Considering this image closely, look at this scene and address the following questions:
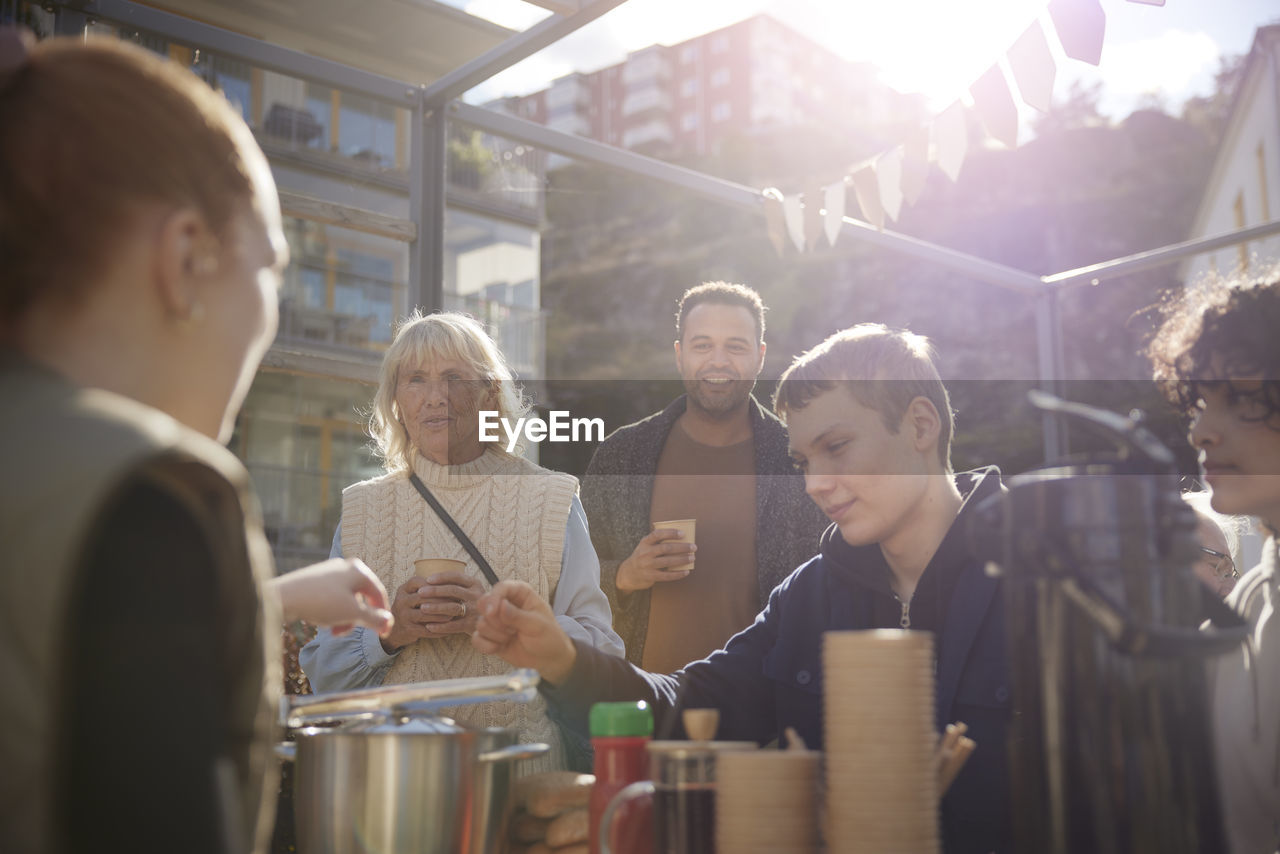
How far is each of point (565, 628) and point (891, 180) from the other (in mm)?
1893

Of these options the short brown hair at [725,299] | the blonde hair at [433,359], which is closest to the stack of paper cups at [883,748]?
the blonde hair at [433,359]

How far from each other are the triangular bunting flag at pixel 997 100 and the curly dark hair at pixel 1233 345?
108cm

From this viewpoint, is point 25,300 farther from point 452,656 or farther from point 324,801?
point 452,656

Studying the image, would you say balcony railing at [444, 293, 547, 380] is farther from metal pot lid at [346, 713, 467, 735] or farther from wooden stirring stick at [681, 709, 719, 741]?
wooden stirring stick at [681, 709, 719, 741]

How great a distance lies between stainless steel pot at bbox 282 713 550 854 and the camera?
1.11 m

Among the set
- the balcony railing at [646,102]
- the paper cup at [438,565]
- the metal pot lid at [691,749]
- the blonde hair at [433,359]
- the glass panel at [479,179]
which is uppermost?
the balcony railing at [646,102]

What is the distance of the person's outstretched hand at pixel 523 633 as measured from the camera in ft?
4.68

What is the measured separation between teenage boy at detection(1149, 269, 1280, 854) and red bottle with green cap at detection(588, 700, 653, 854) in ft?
2.48

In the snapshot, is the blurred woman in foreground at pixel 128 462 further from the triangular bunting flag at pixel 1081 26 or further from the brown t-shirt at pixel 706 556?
the brown t-shirt at pixel 706 556

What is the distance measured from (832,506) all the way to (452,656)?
955mm

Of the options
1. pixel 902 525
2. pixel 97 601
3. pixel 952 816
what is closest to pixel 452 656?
Answer: pixel 902 525

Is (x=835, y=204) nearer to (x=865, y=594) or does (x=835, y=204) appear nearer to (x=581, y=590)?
(x=581, y=590)

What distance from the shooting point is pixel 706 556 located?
320cm

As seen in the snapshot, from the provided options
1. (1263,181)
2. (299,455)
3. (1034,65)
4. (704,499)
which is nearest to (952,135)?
(1034,65)
